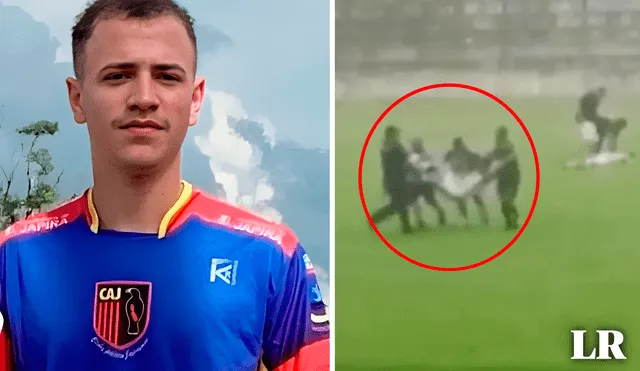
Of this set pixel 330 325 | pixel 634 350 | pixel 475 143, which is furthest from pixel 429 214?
pixel 634 350

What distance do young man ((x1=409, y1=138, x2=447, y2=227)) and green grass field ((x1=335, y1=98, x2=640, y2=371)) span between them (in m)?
0.03

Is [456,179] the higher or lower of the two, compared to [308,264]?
higher

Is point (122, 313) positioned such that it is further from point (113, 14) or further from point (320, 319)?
point (113, 14)

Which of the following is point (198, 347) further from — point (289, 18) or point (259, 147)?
point (289, 18)

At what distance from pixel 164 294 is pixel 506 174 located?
844 mm

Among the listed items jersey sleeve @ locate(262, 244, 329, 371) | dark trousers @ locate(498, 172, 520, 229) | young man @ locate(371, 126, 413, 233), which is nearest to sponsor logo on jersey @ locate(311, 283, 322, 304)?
jersey sleeve @ locate(262, 244, 329, 371)

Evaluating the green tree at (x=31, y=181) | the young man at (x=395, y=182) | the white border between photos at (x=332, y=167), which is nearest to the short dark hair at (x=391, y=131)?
the young man at (x=395, y=182)

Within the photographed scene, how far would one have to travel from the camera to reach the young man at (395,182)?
155 centimetres

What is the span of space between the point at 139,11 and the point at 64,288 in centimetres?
66

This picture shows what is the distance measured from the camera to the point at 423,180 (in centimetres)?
156

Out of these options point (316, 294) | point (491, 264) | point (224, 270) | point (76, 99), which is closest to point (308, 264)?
point (316, 294)

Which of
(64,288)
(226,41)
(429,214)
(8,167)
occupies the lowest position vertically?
(64,288)

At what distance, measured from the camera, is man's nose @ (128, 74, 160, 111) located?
149 cm

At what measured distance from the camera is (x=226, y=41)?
156 centimetres
